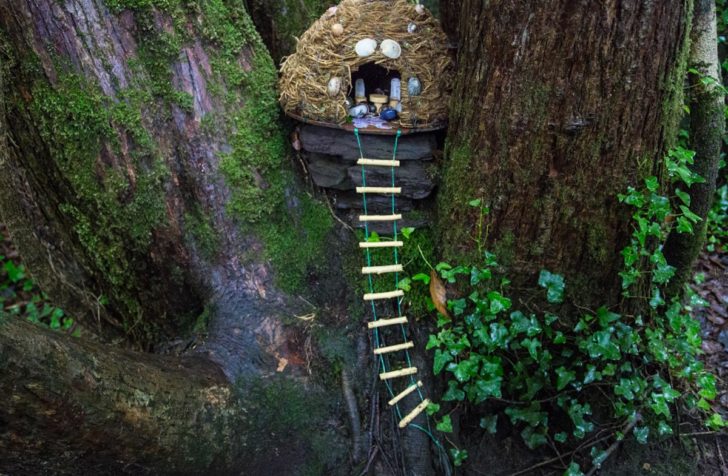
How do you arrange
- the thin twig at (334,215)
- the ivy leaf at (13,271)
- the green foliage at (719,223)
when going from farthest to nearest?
the ivy leaf at (13,271)
the green foliage at (719,223)
the thin twig at (334,215)

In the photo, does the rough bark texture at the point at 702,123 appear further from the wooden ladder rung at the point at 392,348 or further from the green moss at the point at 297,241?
the green moss at the point at 297,241

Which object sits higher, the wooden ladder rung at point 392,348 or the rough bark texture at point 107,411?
the rough bark texture at point 107,411

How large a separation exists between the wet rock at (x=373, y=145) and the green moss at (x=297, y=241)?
337 mm

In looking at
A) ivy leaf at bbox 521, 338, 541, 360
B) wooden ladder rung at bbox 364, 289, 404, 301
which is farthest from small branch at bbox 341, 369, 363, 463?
ivy leaf at bbox 521, 338, 541, 360

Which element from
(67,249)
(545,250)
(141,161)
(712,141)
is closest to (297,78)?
(141,161)

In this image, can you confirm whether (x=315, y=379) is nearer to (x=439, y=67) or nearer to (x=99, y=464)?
(x=99, y=464)

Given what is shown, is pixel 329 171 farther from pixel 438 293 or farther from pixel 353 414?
pixel 353 414

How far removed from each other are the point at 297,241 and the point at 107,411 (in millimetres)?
1268

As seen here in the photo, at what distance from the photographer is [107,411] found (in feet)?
6.69

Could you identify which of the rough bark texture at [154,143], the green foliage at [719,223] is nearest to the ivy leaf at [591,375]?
the rough bark texture at [154,143]

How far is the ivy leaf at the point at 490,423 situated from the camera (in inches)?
111

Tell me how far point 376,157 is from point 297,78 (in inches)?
21.3

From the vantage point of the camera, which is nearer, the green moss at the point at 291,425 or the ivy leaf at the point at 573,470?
the green moss at the point at 291,425

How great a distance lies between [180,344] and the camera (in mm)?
3123
